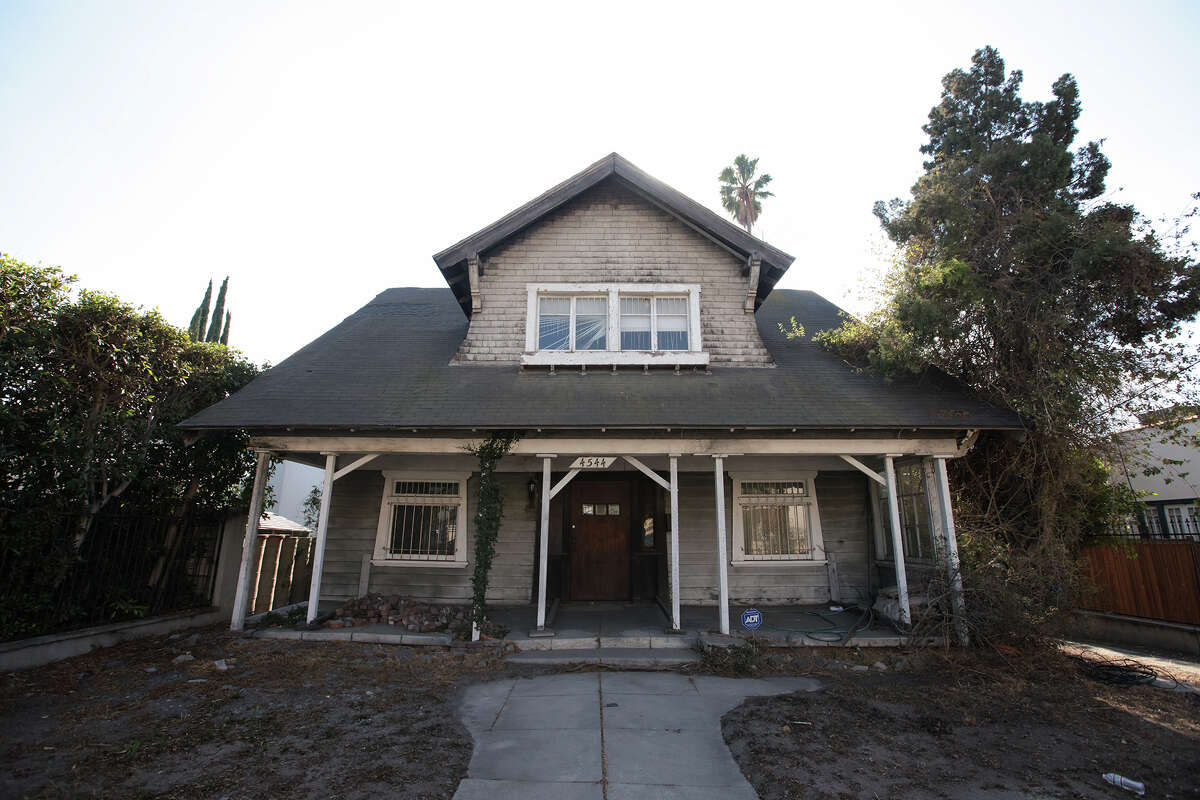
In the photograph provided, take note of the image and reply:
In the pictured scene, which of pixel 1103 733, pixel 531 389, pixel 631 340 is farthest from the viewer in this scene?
pixel 631 340

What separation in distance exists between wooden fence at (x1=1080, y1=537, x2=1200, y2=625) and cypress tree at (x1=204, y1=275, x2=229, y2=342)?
24.6m

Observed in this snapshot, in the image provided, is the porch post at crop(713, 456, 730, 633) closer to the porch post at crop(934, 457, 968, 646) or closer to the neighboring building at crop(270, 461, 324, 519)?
the porch post at crop(934, 457, 968, 646)

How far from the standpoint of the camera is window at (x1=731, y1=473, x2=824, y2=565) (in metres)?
9.55

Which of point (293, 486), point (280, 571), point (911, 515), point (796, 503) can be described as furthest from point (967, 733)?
point (293, 486)

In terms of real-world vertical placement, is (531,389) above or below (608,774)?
above

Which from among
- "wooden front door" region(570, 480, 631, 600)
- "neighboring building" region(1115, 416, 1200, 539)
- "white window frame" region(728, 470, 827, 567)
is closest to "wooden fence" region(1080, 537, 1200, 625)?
"neighboring building" region(1115, 416, 1200, 539)

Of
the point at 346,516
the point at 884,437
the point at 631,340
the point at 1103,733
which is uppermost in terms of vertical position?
the point at 631,340

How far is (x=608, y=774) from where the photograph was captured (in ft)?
12.6

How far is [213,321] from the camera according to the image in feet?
67.3

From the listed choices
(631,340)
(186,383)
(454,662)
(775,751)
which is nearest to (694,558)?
(631,340)

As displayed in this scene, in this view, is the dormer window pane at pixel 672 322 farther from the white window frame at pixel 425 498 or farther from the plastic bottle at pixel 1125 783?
the plastic bottle at pixel 1125 783

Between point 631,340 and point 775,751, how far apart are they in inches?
256

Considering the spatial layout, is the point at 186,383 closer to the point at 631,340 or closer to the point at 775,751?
the point at 631,340

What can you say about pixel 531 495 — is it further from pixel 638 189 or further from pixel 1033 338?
pixel 1033 338
